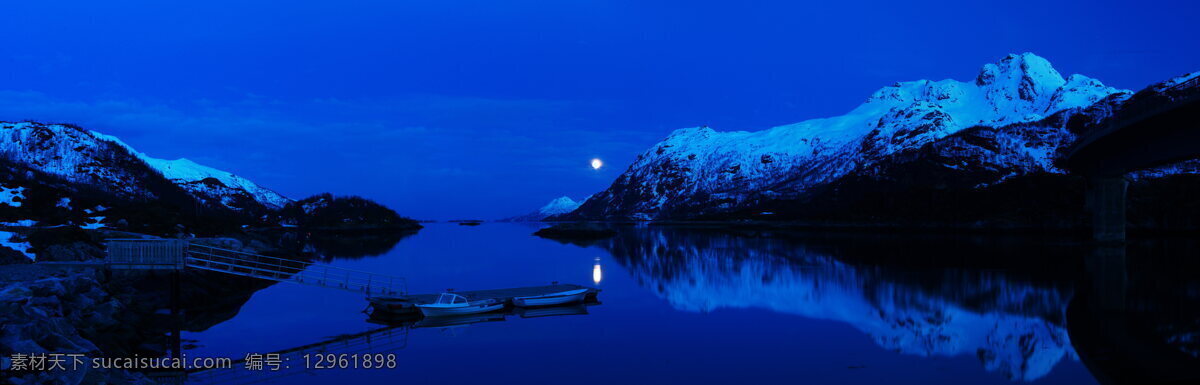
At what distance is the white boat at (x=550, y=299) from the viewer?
4156cm

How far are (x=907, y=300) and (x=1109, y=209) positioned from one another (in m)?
63.9

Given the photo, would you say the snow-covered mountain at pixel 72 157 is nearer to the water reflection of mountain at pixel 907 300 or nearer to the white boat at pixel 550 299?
the white boat at pixel 550 299

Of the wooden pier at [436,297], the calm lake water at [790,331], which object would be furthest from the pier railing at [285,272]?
the wooden pier at [436,297]

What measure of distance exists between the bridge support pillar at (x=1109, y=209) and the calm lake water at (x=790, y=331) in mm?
27932

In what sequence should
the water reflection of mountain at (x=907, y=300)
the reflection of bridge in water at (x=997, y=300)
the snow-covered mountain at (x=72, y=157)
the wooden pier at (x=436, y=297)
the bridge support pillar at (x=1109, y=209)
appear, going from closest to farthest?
the reflection of bridge in water at (x=997, y=300), the water reflection of mountain at (x=907, y=300), the wooden pier at (x=436, y=297), the bridge support pillar at (x=1109, y=209), the snow-covered mountain at (x=72, y=157)

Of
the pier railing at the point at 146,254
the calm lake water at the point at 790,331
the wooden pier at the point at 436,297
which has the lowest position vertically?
the calm lake water at the point at 790,331

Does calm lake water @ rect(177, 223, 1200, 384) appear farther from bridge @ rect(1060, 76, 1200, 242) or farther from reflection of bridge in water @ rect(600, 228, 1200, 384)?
bridge @ rect(1060, 76, 1200, 242)

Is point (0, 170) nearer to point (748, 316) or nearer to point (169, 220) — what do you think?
point (169, 220)

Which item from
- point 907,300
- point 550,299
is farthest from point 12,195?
point 907,300

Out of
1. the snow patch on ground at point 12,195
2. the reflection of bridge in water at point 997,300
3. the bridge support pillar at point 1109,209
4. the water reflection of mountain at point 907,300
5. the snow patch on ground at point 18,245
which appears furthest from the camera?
the bridge support pillar at point 1109,209

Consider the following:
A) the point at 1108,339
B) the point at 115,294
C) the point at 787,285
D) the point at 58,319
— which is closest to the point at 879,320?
the point at 1108,339

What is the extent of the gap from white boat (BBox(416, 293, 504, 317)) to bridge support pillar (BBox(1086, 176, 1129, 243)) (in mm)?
83689

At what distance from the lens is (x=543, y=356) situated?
28859 millimetres

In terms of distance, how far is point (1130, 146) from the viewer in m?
Answer: 75.2
